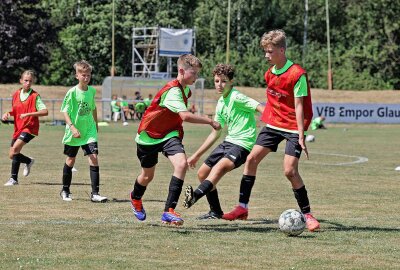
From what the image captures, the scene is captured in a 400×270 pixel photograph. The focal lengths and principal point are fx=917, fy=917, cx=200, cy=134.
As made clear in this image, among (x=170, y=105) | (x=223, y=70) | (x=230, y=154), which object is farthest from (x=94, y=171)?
(x=170, y=105)

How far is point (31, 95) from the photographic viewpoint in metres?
15.0

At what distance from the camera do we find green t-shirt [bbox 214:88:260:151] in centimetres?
1052

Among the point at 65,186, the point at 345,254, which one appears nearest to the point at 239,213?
the point at 345,254

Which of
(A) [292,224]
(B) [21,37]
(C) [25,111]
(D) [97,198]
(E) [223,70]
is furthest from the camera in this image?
A: (B) [21,37]

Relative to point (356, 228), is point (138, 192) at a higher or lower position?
higher

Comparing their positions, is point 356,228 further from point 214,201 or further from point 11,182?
point 11,182

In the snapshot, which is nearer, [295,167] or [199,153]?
[295,167]

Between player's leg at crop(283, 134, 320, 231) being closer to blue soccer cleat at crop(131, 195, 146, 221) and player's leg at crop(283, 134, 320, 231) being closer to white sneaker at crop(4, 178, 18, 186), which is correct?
blue soccer cleat at crop(131, 195, 146, 221)

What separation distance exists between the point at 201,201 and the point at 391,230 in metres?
3.58

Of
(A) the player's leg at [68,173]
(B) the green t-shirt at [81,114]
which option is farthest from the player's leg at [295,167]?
(A) the player's leg at [68,173]

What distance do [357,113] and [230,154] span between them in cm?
4085

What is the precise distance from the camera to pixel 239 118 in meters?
10.6

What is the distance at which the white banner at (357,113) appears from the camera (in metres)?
50.0

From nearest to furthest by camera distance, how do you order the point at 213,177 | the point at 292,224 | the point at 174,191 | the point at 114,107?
1. the point at 292,224
2. the point at 174,191
3. the point at 213,177
4. the point at 114,107
